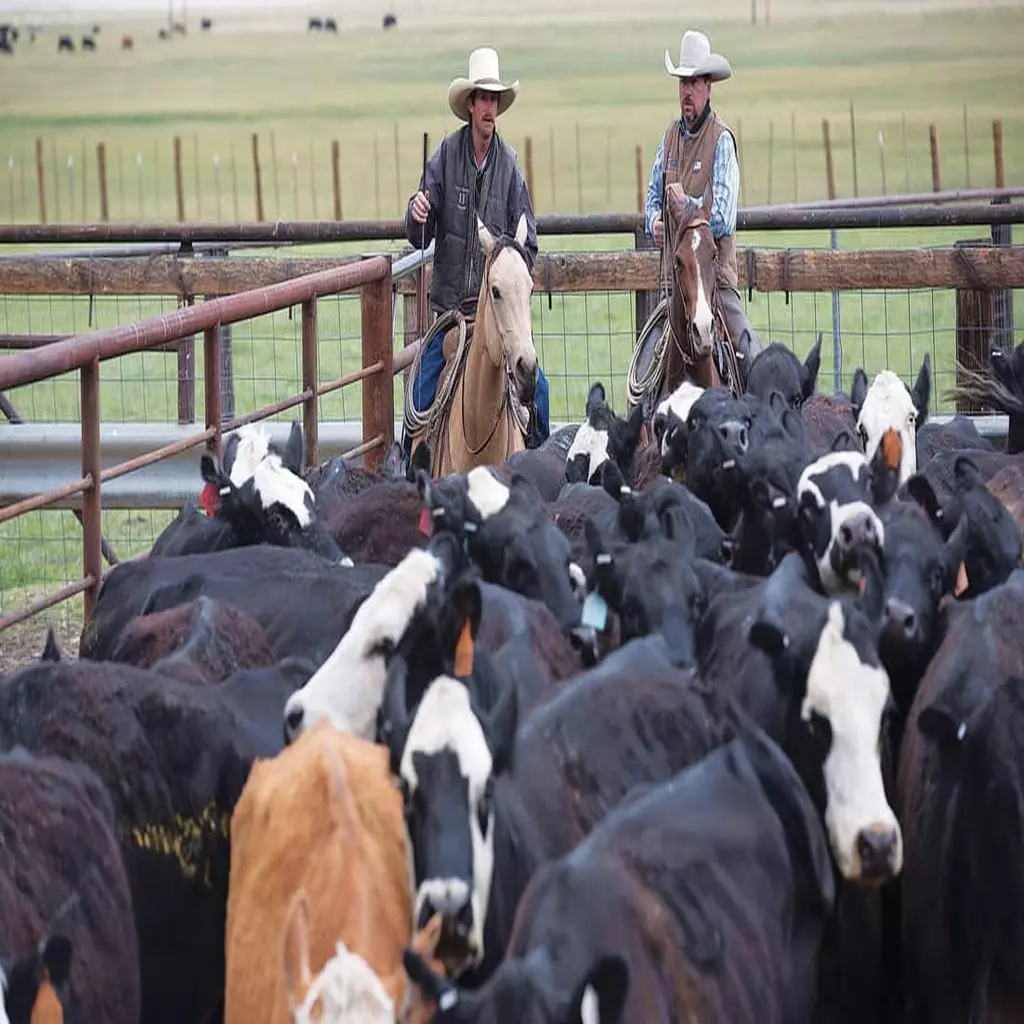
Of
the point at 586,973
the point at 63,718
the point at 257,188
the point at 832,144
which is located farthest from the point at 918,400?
the point at 832,144

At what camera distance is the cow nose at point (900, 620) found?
5.34 meters

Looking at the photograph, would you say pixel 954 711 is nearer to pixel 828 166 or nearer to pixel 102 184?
pixel 828 166

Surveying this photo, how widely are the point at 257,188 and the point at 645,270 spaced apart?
14.1 meters

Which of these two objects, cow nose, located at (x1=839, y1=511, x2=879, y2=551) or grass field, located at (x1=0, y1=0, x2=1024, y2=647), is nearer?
cow nose, located at (x1=839, y1=511, x2=879, y2=551)

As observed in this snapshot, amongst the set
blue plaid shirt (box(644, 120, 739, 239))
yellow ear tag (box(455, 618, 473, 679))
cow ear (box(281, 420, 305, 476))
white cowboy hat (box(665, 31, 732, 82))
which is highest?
white cowboy hat (box(665, 31, 732, 82))

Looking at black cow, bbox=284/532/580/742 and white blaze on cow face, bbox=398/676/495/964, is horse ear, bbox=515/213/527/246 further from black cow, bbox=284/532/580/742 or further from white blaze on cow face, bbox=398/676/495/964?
white blaze on cow face, bbox=398/676/495/964

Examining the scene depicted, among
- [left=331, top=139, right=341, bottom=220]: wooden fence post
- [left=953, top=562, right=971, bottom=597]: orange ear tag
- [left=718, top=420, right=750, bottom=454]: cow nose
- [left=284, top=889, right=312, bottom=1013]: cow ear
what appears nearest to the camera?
[left=284, top=889, right=312, bottom=1013]: cow ear

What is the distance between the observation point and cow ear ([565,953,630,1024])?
134 inches

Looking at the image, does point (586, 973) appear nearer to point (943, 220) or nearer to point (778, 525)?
point (778, 525)

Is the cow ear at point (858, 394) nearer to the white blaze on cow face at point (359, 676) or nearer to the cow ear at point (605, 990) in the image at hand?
the white blaze on cow face at point (359, 676)

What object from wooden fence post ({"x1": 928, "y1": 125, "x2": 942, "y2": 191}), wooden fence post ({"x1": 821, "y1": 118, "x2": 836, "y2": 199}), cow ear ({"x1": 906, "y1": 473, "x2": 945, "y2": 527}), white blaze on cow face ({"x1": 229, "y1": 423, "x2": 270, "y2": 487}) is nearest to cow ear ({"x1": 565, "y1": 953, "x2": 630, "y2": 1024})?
cow ear ({"x1": 906, "y1": 473, "x2": 945, "y2": 527})

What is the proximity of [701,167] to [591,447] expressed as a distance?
243cm

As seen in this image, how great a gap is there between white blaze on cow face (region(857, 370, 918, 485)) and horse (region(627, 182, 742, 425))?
3.68 ft

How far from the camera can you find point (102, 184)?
25.0m
